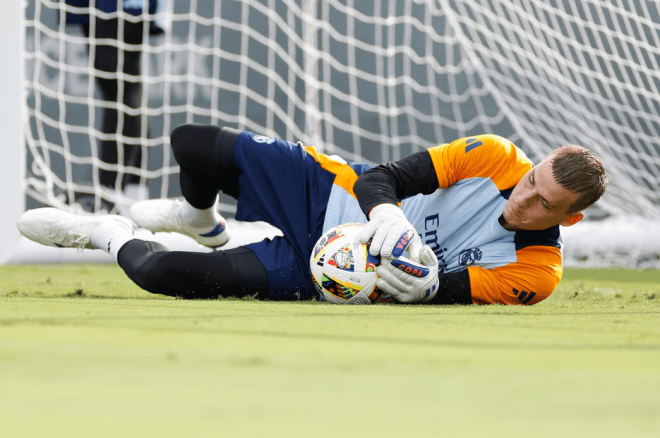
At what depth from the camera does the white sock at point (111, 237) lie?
203 centimetres

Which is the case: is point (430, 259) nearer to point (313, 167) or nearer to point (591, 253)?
point (313, 167)

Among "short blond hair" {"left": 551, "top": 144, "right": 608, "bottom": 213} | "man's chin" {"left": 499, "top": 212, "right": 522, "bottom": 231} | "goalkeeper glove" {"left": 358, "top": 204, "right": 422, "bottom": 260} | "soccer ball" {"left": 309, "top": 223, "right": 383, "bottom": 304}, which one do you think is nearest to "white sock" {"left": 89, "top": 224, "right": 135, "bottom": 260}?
"soccer ball" {"left": 309, "top": 223, "right": 383, "bottom": 304}

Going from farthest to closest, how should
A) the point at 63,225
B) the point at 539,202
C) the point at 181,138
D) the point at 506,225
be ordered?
the point at 63,225, the point at 181,138, the point at 506,225, the point at 539,202

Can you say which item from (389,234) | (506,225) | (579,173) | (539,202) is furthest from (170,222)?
(579,173)

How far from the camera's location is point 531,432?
0.50 meters

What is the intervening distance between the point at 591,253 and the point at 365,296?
272cm

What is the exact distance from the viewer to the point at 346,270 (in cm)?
A: 166

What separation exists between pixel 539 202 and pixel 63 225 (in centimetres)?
146

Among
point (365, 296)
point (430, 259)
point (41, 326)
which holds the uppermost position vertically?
point (41, 326)

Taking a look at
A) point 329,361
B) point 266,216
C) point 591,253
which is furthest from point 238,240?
point 329,361

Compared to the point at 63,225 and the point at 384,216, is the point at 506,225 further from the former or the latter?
the point at 63,225

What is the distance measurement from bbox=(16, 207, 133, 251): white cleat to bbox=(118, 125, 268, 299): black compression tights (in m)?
0.20

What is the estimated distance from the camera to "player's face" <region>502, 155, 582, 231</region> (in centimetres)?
167

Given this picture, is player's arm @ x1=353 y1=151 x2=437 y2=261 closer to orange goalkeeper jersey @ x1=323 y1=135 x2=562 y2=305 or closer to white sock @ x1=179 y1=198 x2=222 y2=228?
orange goalkeeper jersey @ x1=323 y1=135 x2=562 y2=305
